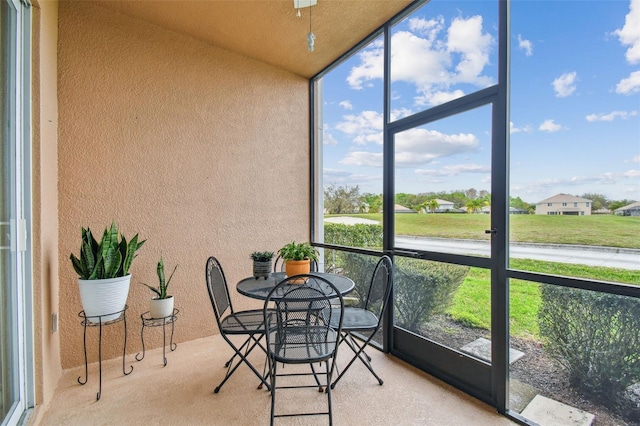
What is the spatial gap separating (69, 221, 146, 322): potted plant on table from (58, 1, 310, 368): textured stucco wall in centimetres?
47

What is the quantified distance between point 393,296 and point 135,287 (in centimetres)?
237

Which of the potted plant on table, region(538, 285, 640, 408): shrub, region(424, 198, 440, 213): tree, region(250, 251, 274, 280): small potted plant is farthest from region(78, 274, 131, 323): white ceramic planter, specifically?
region(538, 285, 640, 408): shrub

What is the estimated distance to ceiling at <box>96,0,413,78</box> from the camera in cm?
253

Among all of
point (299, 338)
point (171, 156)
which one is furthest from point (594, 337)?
point (171, 156)

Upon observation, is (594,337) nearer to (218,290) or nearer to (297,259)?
(297,259)

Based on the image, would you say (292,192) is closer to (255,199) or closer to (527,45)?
(255,199)

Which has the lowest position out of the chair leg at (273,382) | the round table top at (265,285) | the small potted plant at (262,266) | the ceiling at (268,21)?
the chair leg at (273,382)

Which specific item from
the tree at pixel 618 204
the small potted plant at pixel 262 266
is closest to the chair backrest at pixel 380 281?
the small potted plant at pixel 262 266

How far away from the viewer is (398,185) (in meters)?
Result: 2.70

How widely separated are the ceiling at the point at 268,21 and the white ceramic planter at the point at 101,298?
231 cm

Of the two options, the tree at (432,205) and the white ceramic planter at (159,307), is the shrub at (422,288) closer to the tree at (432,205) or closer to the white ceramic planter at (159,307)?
the tree at (432,205)

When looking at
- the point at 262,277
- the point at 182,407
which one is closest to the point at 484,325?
the point at 262,277

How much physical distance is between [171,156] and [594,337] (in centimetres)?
344

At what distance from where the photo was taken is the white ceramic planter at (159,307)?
2586 mm
